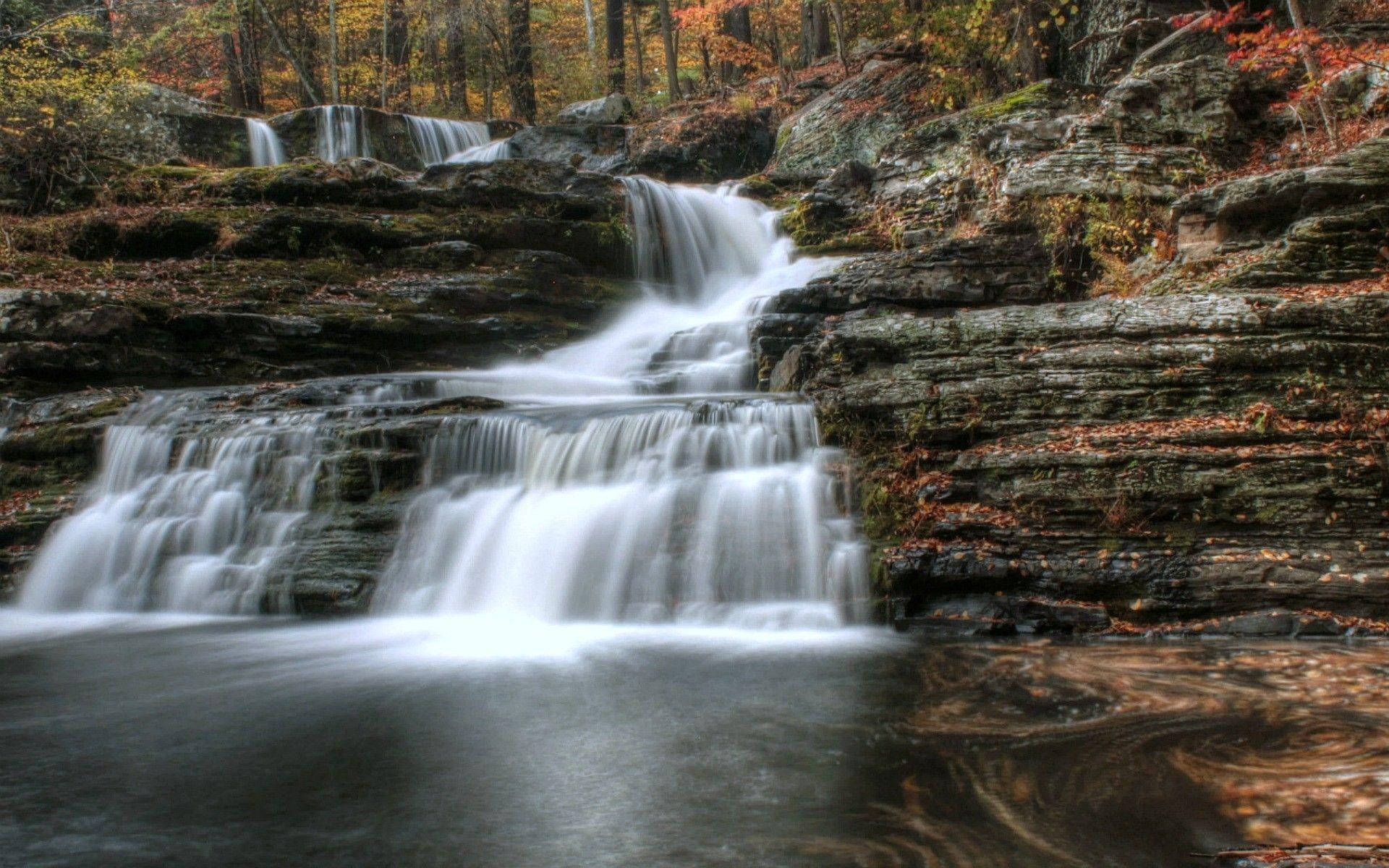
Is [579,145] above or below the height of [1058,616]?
above

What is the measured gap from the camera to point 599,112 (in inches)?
825

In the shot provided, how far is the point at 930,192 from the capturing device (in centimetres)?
1294

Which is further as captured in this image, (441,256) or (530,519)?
(441,256)

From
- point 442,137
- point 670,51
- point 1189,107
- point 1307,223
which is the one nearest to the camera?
point 1307,223

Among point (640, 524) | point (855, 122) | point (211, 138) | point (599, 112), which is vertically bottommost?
point (640, 524)

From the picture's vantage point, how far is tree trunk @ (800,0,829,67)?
79.4 ft

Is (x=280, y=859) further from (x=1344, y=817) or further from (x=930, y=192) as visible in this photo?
(x=930, y=192)

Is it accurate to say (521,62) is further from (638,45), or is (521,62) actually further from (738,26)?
(738,26)

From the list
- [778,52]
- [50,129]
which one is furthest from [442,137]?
[778,52]

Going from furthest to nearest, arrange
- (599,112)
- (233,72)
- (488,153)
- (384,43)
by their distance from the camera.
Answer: (233,72)
(384,43)
(599,112)
(488,153)

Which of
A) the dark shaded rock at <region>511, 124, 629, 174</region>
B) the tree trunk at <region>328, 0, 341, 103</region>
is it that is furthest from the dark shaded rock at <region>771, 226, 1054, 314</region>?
the tree trunk at <region>328, 0, 341, 103</region>

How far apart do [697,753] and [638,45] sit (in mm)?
27467

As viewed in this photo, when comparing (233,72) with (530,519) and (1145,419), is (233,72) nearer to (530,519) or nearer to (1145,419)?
(530,519)

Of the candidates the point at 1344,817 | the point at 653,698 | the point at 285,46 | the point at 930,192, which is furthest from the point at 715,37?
the point at 1344,817
